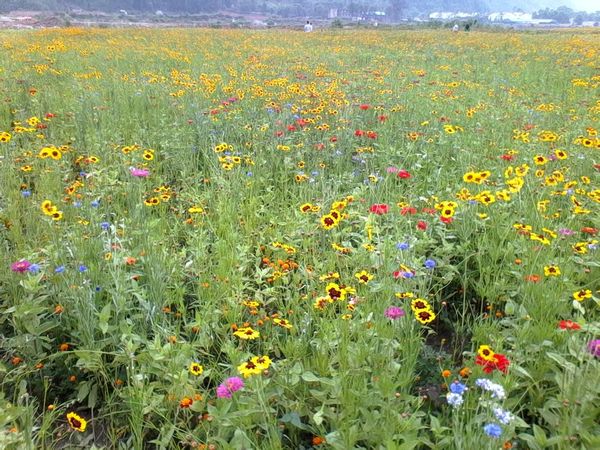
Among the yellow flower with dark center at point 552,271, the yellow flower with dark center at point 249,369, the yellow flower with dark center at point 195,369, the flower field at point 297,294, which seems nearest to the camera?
the yellow flower with dark center at point 249,369

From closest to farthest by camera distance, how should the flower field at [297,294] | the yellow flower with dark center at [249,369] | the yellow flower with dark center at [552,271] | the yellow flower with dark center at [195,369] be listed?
the yellow flower with dark center at [249,369], the flower field at [297,294], the yellow flower with dark center at [195,369], the yellow flower with dark center at [552,271]

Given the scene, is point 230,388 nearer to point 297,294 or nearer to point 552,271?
point 297,294

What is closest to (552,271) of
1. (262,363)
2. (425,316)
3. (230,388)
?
(425,316)

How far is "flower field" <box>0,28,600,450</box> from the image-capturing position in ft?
5.13

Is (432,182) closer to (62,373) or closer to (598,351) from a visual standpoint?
(598,351)

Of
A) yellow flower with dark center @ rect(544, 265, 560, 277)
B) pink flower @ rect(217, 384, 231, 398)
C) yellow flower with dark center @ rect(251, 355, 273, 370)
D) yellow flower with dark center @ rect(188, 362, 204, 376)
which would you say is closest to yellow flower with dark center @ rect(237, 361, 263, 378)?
yellow flower with dark center @ rect(251, 355, 273, 370)

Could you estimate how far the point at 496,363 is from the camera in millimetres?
1485

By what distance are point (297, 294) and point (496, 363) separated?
102 centimetres

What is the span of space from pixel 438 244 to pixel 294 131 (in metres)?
2.33

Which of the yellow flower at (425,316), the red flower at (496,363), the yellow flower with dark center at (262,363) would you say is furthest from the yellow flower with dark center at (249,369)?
the red flower at (496,363)

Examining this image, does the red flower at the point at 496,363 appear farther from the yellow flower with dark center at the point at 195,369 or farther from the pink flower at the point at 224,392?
the yellow flower with dark center at the point at 195,369

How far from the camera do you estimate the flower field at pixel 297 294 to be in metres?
1.56

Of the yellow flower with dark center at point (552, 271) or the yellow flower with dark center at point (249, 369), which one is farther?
the yellow flower with dark center at point (552, 271)

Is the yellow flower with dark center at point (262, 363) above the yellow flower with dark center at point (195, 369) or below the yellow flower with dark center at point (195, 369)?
above
